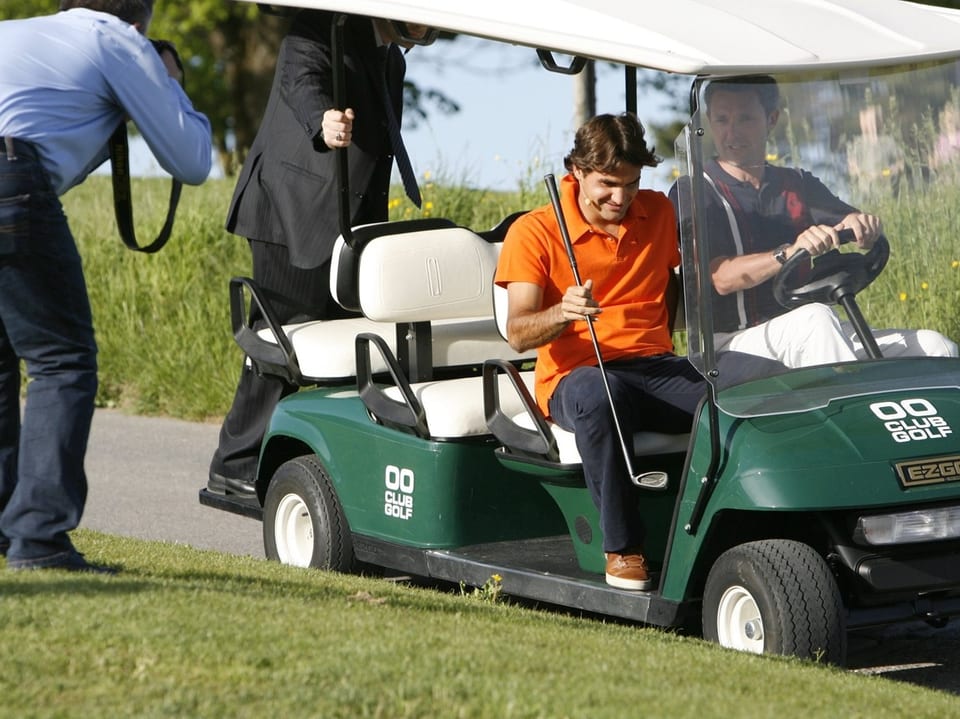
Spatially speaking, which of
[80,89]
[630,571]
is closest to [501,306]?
[630,571]

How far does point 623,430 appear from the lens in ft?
14.6

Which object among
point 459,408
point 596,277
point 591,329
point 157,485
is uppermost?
point 596,277

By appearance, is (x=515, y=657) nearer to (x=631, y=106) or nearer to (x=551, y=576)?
(x=551, y=576)

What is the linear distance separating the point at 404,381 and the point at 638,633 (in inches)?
46.5

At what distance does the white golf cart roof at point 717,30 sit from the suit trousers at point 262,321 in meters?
1.61

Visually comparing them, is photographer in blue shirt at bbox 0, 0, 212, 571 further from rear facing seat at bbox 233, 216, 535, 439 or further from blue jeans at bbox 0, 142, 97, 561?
rear facing seat at bbox 233, 216, 535, 439

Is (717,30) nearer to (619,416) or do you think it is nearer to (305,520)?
(619,416)

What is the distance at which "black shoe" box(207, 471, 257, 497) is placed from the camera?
6.16 m

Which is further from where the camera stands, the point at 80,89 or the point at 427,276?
the point at 427,276

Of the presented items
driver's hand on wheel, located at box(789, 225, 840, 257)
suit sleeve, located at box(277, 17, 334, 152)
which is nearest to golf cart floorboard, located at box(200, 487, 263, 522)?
suit sleeve, located at box(277, 17, 334, 152)

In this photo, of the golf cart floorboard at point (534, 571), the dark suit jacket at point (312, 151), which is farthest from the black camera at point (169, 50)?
the golf cart floorboard at point (534, 571)

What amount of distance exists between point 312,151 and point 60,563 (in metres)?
2.07

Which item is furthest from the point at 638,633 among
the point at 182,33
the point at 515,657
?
the point at 182,33

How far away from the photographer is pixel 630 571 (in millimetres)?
4484
